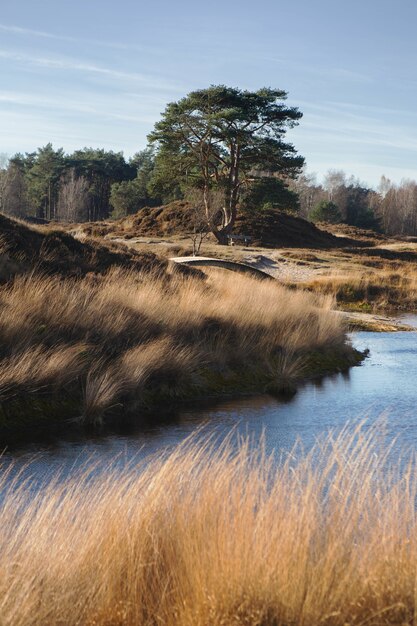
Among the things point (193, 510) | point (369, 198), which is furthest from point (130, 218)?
point (369, 198)

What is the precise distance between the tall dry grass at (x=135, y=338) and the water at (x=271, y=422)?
2.66 feet

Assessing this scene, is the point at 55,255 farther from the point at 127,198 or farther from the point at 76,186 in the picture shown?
the point at 76,186

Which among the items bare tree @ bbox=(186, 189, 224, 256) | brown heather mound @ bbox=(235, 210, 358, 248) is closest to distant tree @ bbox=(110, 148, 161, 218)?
brown heather mound @ bbox=(235, 210, 358, 248)

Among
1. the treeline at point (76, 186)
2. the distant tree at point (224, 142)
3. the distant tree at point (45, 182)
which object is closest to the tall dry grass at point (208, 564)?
the distant tree at point (224, 142)

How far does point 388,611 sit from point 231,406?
8.08 m

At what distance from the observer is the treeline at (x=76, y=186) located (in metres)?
74.5

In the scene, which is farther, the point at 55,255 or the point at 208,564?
the point at 55,255

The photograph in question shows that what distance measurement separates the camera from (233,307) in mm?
15945

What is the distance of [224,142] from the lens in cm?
5197

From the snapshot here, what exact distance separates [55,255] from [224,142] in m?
36.1

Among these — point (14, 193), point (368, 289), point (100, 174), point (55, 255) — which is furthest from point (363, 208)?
point (55, 255)

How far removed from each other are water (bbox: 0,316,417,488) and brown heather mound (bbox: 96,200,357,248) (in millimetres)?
39919

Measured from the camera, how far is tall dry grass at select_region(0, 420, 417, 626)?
3.81 meters

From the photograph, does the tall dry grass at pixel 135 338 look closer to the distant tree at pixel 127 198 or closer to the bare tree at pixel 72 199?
the distant tree at pixel 127 198
